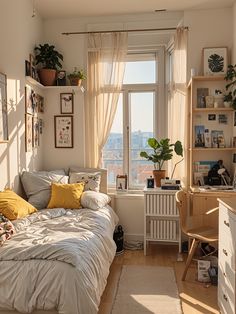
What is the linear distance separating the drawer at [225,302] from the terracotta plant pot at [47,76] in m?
2.96

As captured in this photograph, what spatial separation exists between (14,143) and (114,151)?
1429 mm

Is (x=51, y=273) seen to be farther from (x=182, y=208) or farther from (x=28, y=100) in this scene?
(x=28, y=100)

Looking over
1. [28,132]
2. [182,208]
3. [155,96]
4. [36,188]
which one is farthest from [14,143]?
[155,96]

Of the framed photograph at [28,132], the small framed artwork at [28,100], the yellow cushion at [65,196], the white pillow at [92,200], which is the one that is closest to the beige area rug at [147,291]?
the white pillow at [92,200]

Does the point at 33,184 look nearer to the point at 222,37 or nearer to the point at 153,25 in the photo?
the point at 153,25

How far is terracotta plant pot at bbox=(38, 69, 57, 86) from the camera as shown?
3701 mm

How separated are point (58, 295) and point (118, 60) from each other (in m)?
2.96

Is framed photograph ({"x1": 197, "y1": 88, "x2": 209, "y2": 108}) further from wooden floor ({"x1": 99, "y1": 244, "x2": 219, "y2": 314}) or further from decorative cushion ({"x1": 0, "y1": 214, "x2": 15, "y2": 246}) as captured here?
decorative cushion ({"x1": 0, "y1": 214, "x2": 15, "y2": 246})

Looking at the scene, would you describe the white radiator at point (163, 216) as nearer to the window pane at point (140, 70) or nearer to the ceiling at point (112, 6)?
the window pane at point (140, 70)

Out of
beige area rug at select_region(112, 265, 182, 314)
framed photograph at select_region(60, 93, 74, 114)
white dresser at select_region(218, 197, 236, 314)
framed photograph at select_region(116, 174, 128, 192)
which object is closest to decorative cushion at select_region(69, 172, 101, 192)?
framed photograph at select_region(116, 174, 128, 192)

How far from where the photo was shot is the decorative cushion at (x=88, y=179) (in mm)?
3545

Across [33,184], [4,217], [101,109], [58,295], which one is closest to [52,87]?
[101,109]

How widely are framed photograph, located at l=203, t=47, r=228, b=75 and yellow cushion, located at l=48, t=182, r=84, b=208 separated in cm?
207

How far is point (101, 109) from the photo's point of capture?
3859mm
